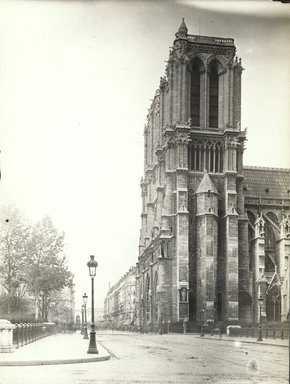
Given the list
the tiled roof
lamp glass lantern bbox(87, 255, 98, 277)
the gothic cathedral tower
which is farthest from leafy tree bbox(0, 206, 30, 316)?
the tiled roof

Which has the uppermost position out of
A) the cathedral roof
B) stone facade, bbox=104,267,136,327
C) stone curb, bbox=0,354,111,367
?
the cathedral roof

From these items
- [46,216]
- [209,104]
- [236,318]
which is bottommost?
[236,318]

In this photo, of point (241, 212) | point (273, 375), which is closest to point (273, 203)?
point (241, 212)

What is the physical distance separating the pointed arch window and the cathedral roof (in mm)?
7552

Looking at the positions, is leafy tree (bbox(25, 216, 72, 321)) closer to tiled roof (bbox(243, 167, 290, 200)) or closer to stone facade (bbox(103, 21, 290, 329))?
stone facade (bbox(103, 21, 290, 329))

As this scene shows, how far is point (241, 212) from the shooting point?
2655 inches

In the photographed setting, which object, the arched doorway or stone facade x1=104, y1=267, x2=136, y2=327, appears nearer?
the arched doorway

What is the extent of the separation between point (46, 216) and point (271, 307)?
29835 millimetres

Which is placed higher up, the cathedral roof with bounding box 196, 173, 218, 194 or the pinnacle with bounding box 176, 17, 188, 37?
the pinnacle with bounding box 176, 17, 188, 37

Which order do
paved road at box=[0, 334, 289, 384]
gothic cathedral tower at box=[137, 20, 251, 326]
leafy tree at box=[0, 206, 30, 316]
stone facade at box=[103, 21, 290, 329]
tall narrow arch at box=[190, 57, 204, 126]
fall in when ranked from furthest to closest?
tall narrow arch at box=[190, 57, 204, 126] → stone facade at box=[103, 21, 290, 329] → gothic cathedral tower at box=[137, 20, 251, 326] → leafy tree at box=[0, 206, 30, 316] → paved road at box=[0, 334, 289, 384]

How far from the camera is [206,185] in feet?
215

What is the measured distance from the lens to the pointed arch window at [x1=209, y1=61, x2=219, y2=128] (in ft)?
232

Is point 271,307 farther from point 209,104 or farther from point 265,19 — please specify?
point 265,19

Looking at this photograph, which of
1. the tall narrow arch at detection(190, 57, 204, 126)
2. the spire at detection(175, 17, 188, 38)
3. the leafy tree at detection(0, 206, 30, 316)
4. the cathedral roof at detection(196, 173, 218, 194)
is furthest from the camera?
the tall narrow arch at detection(190, 57, 204, 126)
